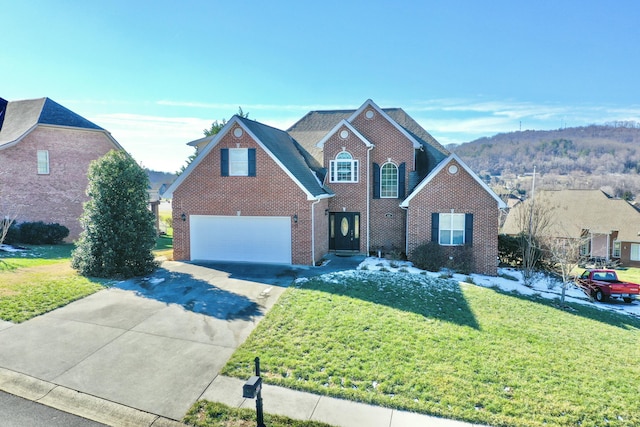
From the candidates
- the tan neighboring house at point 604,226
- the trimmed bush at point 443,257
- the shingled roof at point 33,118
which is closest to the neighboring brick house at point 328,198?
the trimmed bush at point 443,257

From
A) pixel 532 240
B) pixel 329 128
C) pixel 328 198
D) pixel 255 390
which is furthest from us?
pixel 329 128

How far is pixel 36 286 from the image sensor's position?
11.8 meters

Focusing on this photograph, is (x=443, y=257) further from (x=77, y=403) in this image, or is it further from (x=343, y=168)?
(x=77, y=403)

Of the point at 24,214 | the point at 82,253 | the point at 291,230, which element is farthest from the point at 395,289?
the point at 24,214

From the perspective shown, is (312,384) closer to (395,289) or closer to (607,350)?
(395,289)

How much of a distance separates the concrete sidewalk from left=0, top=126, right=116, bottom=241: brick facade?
16.7 metres

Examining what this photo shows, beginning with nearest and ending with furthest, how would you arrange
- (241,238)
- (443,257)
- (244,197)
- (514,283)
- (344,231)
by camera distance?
1. (514,283)
2. (244,197)
3. (241,238)
4. (443,257)
5. (344,231)

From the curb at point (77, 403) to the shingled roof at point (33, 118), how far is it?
72.0 ft

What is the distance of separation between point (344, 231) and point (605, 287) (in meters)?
12.4

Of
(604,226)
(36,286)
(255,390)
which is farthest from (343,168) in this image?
(604,226)

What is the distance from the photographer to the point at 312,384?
6.92 meters

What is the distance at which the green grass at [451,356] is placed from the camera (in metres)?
6.53

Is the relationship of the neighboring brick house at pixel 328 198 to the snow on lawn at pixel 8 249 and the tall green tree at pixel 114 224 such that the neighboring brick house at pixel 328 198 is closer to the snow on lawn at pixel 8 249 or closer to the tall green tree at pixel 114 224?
the tall green tree at pixel 114 224

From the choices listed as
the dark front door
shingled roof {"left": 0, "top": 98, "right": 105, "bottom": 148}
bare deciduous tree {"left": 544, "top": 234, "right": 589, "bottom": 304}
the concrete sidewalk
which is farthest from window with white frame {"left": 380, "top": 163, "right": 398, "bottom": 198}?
shingled roof {"left": 0, "top": 98, "right": 105, "bottom": 148}
